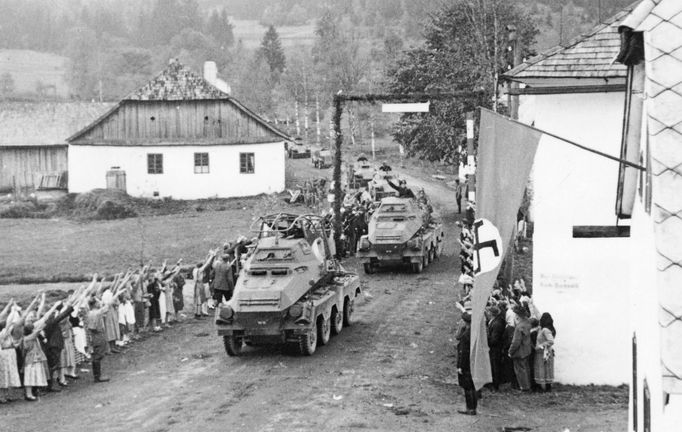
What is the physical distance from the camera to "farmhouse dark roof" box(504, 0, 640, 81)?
56.7 ft

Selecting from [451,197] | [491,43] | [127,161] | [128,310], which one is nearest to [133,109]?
[127,161]

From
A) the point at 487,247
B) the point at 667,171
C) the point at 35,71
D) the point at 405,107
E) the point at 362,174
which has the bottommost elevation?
the point at 362,174

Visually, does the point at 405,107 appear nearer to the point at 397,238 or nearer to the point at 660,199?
the point at 397,238

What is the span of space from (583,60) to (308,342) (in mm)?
7158

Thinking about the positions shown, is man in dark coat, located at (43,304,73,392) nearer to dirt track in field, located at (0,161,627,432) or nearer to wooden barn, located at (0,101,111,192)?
dirt track in field, located at (0,161,627,432)

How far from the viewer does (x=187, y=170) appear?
5003 centimetres

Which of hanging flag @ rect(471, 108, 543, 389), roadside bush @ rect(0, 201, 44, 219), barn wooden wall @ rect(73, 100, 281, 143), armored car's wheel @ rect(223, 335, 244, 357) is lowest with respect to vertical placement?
armored car's wheel @ rect(223, 335, 244, 357)

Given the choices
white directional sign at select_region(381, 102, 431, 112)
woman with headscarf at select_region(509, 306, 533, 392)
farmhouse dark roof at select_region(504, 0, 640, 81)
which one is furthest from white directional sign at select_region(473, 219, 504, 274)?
white directional sign at select_region(381, 102, 431, 112)

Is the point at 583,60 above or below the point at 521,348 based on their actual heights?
above

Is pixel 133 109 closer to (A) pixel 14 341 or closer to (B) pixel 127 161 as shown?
(B) pixel 127 161

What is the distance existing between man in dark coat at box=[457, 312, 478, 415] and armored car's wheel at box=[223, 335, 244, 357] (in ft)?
17.4

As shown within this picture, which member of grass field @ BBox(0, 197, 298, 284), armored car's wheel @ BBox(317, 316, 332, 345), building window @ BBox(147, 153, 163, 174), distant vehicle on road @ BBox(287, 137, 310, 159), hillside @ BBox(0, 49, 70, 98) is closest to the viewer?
armored car's wheel @ BBox(317, 316, 332, 345)

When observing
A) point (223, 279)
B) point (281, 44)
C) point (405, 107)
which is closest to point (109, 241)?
point (405, 107)

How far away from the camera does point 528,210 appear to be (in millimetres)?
29469
